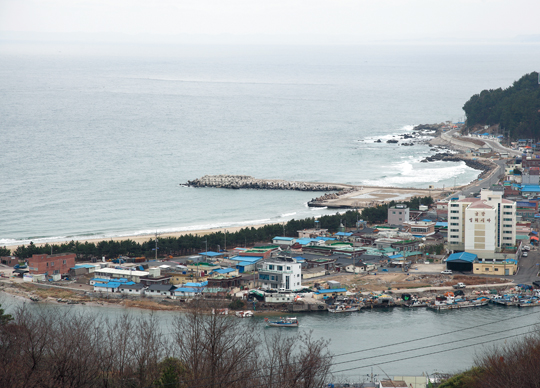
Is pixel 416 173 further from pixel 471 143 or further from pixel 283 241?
pixel 283 241

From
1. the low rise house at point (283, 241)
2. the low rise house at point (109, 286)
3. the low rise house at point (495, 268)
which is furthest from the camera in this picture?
the low rise house at point (283, 241)

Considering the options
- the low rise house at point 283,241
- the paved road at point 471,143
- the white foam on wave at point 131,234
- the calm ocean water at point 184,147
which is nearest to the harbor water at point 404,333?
the low rise house at point 283,241

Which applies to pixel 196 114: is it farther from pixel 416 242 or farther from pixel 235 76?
pixel 235 76

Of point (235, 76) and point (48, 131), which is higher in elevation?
point (235, 76)

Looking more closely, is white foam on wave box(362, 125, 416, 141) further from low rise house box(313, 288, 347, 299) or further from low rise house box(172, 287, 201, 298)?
low rise house box(172, 287, 201, 298)

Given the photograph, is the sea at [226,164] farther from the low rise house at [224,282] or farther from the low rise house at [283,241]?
the low rise house at [283,241]

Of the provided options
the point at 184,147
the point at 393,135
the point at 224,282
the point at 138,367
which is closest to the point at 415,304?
the point at 224,282

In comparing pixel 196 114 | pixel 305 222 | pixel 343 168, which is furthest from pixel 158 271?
pixel 196 114

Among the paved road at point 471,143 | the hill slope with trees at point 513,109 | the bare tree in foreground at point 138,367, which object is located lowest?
the bare tree in foreground at point 138,367
